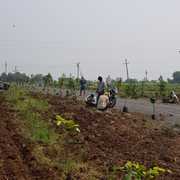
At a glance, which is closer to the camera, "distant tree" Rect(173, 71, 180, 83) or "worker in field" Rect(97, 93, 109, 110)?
"worker in field" Rect(97, 93, 109, 110)

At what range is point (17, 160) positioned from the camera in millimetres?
8586

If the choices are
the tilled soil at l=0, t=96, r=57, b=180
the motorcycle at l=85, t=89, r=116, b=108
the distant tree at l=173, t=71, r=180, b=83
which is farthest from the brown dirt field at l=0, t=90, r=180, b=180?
the distant tree at l=173, t=71, r=180, b=83

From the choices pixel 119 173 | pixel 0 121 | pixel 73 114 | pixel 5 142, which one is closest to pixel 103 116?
pixel 73 114

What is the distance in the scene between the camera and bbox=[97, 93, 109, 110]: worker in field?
19406mm

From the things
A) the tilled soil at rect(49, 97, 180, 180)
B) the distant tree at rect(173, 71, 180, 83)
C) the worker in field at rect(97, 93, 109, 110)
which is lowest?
the tilled soil at rect(49, 97, 180, 180)

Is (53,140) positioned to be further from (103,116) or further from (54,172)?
(103,116)

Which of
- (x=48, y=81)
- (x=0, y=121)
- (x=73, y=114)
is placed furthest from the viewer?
(x=48, y=81)

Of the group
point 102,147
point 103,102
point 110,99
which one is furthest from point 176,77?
point 102,147

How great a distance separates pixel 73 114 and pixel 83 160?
7.30m

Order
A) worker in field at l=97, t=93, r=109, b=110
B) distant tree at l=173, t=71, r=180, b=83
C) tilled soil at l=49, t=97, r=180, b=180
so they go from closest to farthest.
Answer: tilled soil at l=49, t=97, r=180, b=180
worker in field at l=97, t=93, r=109, b=110
distant tree at l=173, t=71, r=180, b=83

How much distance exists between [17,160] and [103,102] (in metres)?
11.2

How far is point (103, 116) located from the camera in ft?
57.4

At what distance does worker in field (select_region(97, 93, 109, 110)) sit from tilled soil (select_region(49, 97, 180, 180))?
1.50 metres

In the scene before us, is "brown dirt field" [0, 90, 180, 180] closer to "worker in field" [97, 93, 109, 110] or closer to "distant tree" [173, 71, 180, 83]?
"worker in field" [97, 93, 109, 110]
